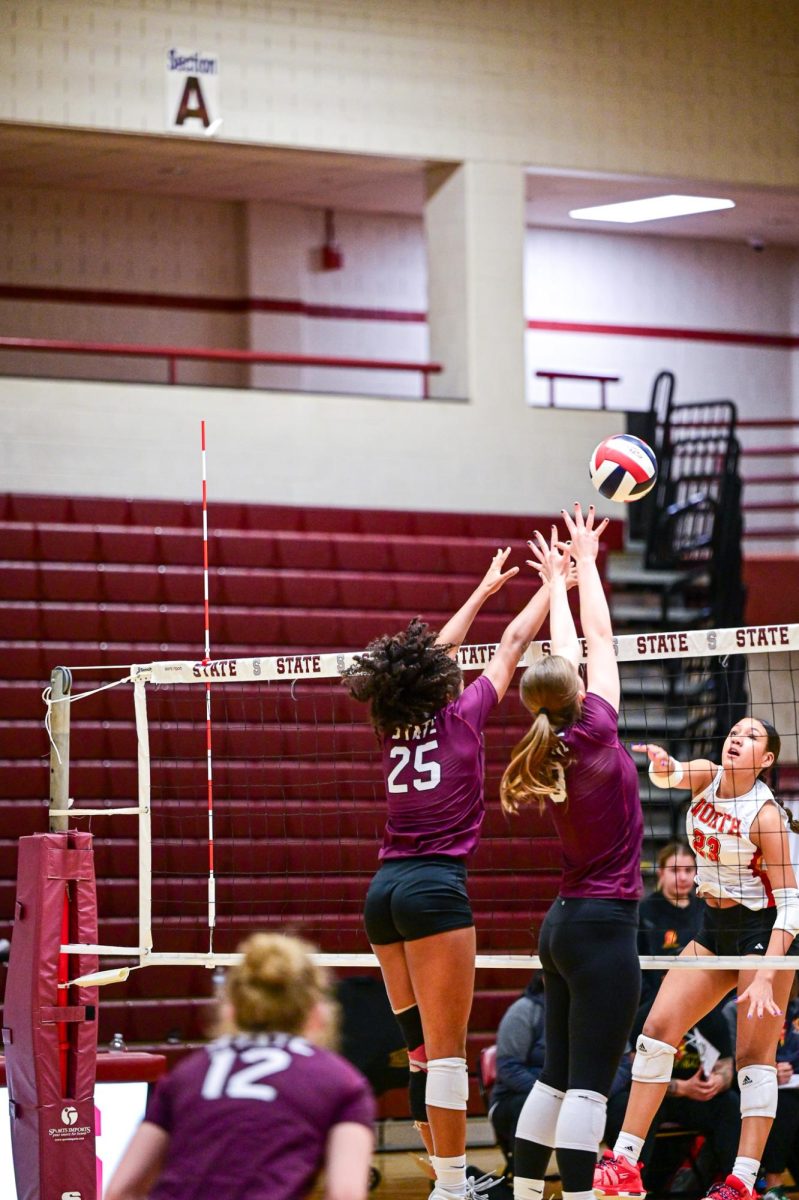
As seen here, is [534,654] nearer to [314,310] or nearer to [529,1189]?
[529,1189]

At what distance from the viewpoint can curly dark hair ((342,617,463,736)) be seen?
5113 millimetres

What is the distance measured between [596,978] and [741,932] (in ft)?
4.48

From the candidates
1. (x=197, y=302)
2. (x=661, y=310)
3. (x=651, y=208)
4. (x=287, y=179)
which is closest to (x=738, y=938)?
(x=287, y=179)

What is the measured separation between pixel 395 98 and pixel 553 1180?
8017 mm

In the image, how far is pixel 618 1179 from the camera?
17.8ft

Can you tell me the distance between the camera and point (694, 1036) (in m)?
7.21

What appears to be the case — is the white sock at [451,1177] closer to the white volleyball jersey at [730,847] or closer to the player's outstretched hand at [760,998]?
the player's outstretched hand at [760,998]

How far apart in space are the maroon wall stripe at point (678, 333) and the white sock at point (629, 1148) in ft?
37.2

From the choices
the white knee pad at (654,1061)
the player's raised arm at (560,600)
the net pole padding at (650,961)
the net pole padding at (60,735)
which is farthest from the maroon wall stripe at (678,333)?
the white knee pad at (654,1061)

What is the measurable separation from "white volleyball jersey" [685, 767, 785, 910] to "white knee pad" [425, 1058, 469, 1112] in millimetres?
1317

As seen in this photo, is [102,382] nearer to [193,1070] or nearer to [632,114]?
[632,114]

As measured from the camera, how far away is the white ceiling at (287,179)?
12258mm

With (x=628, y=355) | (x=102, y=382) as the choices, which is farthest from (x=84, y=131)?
(x=628, y=355)

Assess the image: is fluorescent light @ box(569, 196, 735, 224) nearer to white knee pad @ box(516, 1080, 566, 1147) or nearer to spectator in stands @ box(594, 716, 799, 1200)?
spectator in stands @ box(594, 716, 799, 1200)
